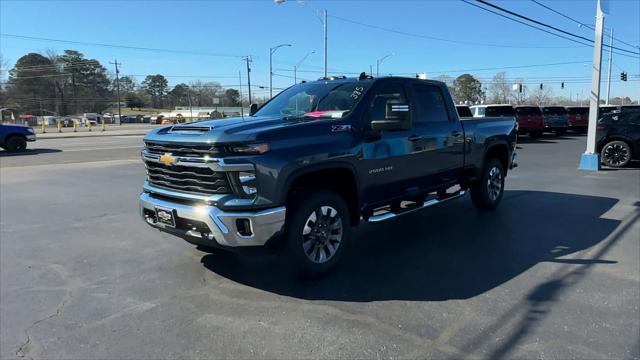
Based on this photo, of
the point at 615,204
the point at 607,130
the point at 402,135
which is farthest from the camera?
the point at 607,130

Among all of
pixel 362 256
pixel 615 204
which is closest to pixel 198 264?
pixel 362 256

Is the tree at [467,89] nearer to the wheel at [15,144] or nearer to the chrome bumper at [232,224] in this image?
the wheel at [15,144]

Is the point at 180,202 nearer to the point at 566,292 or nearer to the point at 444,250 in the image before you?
the point at 444,250

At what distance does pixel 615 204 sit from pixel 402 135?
5216mm

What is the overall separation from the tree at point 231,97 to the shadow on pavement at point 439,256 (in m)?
125

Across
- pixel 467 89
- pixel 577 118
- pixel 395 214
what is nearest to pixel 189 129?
pixel 395 214

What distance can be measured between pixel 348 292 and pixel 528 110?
25.0 m

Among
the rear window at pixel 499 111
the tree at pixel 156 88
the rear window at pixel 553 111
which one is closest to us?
the rear window at pixel 499 111

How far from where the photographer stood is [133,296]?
431 cm

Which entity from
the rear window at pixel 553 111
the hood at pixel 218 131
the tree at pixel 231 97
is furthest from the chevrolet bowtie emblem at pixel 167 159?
the tree at pixel 231 97

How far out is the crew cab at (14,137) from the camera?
19422mm

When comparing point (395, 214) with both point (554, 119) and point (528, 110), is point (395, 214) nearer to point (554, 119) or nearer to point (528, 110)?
point (528, 110)

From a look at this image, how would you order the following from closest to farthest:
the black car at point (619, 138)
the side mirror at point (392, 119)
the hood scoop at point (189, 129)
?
1. the hood scoop at point (189, 129)
2. the side mirror at point (392, 119)
3. the black car at point (619, 138)

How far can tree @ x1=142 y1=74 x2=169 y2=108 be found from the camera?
136 metres
